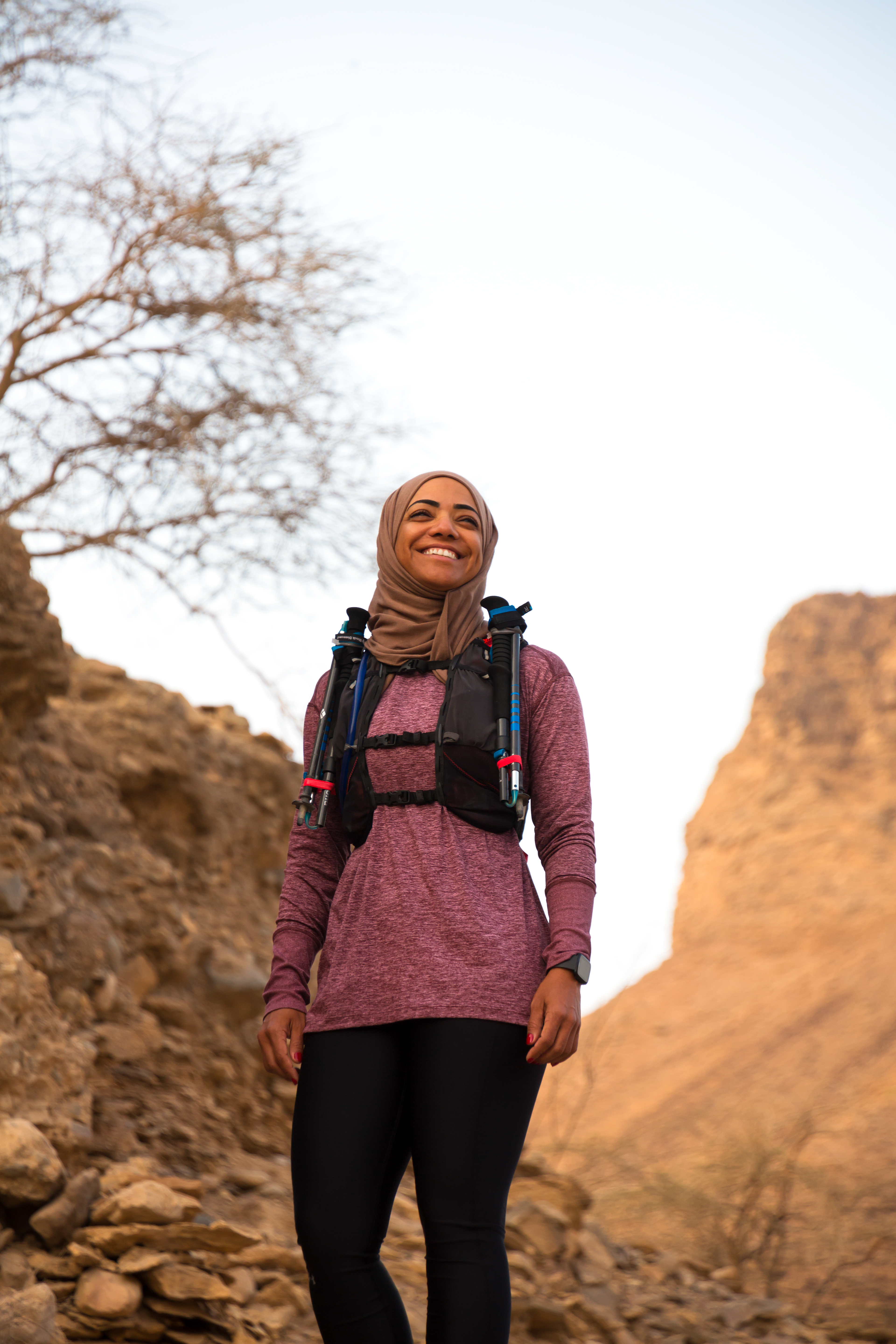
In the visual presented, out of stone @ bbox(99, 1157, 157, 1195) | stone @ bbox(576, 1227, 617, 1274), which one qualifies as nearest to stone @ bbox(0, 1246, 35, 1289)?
stone @ bbox(99, 1157, 157, 1195)

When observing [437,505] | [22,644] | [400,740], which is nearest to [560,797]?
[400,740]

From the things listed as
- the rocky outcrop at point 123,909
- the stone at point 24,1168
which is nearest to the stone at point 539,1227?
the rocky outcrop at point 123,909

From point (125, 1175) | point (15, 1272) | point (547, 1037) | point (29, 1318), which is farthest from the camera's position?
point (125, 1175)

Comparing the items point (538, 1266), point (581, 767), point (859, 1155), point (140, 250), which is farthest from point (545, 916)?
point (859, 1155)

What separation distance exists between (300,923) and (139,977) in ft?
10.2

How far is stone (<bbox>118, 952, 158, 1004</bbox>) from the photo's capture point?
5.03m

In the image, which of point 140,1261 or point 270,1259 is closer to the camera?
point 140,1261

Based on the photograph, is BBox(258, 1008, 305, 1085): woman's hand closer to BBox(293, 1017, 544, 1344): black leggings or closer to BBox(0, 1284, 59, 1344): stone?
BBox(293, 1017, 544, 1344): black leggings

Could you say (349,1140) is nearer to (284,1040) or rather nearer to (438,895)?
(284,1040)

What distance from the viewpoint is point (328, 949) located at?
2.17 metres

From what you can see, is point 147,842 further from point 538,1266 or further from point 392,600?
point 392,600

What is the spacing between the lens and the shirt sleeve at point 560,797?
6.76 feet

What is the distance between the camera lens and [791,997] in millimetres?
22938

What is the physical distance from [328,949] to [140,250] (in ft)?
19.4
